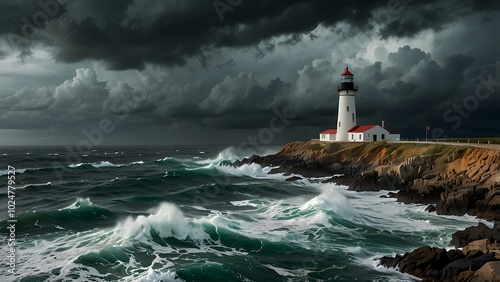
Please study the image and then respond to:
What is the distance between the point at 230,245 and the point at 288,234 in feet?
11.8

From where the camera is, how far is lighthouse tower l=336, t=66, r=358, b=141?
63.6m

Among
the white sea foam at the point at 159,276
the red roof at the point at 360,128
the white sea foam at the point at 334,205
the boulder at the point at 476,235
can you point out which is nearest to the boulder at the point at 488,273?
the boulder at the point at 476,235

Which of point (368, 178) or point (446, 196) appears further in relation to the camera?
point (368, 178)

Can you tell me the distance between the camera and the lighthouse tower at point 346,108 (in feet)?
209

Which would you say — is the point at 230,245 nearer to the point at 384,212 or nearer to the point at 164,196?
the point at 384,212

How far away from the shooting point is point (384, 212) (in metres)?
27.0

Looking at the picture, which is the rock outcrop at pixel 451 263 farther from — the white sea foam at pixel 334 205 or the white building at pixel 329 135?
the white building at pixel 329 135

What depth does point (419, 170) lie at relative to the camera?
36250 millimetres

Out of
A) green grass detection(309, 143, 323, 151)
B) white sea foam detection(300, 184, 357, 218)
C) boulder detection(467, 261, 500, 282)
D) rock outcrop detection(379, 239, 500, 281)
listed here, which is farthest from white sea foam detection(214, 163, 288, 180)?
boulder detection(467, 261, 500, 282)

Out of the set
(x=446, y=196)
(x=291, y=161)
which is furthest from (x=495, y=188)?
(x=291, y=161)

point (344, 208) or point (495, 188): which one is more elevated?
point (495, 188)

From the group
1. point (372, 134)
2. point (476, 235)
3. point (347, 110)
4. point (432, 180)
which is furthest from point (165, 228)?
point (347, 110)

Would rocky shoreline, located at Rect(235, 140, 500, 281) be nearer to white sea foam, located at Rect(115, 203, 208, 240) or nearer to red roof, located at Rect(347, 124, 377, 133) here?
red roof, located at Rect(347, 124, 377, 133)

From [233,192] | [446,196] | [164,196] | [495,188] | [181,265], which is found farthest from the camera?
[233,192]
